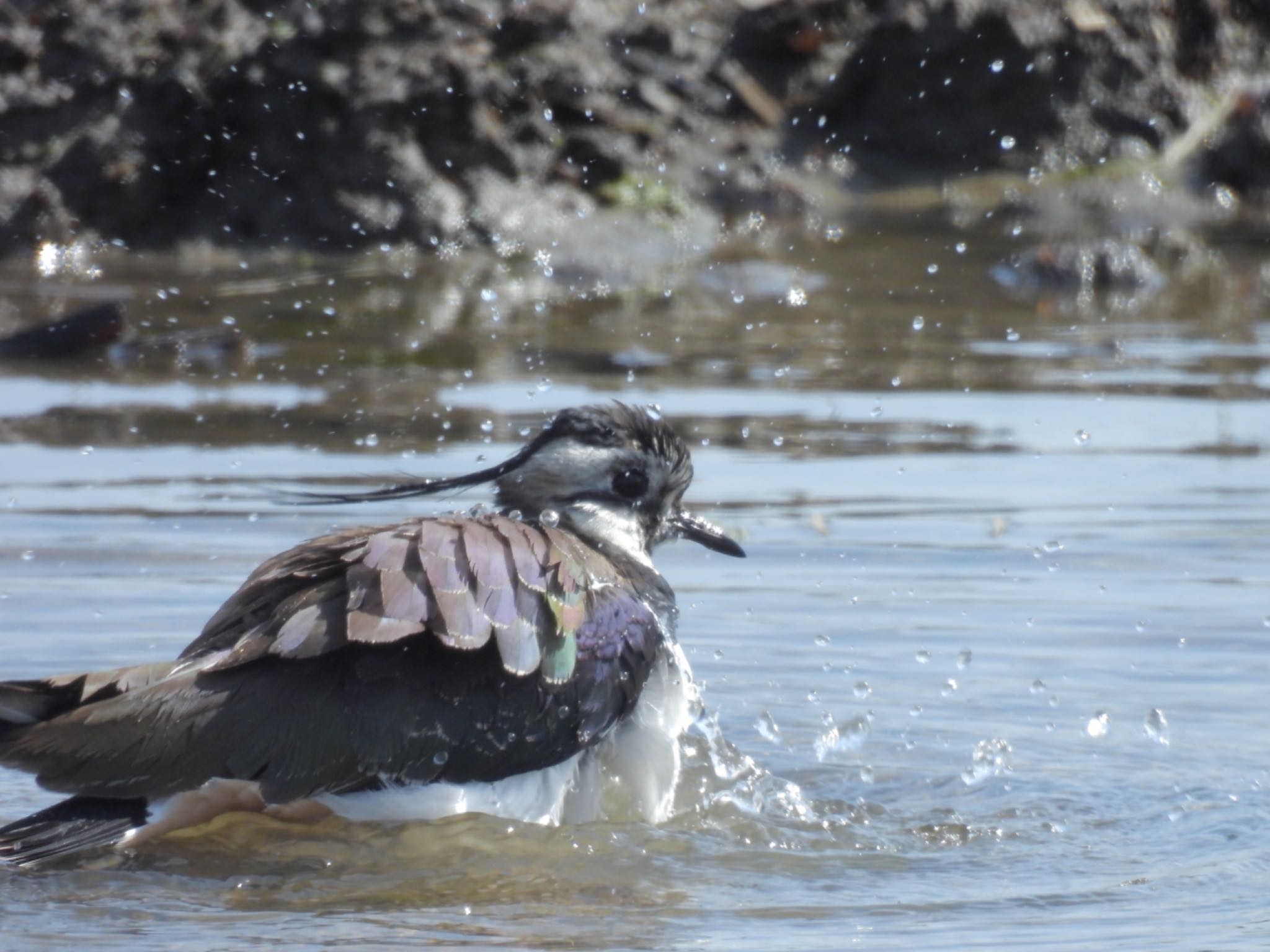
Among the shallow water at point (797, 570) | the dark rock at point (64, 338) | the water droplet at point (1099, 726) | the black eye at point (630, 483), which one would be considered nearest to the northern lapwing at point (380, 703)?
the shallow water at point (797, 570)

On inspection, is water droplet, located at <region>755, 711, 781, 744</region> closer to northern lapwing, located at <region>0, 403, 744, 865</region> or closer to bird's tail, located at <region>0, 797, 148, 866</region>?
northern lapwing, located at <region>0, 403, 744, 865</region>

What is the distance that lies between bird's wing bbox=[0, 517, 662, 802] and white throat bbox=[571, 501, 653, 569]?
743 millimetres

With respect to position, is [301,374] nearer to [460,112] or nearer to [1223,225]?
[460,112]

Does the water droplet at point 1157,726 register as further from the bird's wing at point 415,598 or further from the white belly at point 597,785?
the bird's wing at point 415,598

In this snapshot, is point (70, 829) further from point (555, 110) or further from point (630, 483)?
point (555, 110)

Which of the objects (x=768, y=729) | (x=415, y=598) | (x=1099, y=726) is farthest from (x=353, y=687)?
(x=1099, y=726)

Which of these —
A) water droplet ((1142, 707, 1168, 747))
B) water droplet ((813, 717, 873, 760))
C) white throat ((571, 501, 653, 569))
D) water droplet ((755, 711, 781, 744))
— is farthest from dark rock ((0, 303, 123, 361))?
water droplet ((1142, 707, 1168, 747))

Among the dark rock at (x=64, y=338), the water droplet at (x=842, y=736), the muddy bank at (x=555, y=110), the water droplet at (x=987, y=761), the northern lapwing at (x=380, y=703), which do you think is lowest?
the water droplet at (x=987, y=761)

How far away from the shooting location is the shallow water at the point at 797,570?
175 inches

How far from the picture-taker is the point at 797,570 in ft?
22.5

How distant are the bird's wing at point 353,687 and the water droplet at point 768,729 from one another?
87cm

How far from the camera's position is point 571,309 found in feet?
35.7

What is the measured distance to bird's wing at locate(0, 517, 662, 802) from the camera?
443 cm

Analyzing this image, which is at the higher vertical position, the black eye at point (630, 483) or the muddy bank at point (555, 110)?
the muddy bank at point (555, 110)
